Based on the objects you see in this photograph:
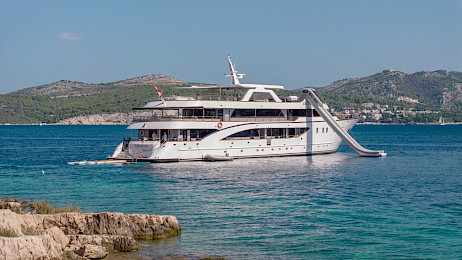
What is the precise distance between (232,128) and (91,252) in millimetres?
29310

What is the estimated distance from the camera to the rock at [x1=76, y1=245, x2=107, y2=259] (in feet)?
51.8

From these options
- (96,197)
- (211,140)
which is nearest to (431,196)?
(96,197)

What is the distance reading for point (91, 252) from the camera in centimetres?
1586

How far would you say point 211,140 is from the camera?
43531 millimetres

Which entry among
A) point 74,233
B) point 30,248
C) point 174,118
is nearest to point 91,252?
point 30,248

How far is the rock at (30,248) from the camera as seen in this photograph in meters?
14.1

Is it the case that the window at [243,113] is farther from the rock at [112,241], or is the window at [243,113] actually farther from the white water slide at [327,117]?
the rock at [112,241]

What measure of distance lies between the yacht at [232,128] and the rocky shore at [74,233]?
23029 mm

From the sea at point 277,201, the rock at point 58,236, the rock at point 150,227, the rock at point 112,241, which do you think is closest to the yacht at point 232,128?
the sea at point 277,201

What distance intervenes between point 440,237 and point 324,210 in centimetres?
593

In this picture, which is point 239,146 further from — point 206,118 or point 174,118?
point 174,118

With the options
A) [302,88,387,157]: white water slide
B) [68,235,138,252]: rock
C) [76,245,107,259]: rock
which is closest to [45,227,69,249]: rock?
[68,235,138,252]: rock

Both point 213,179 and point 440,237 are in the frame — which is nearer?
point 440,237

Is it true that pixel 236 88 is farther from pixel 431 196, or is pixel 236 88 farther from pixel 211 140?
pixel 431 196
